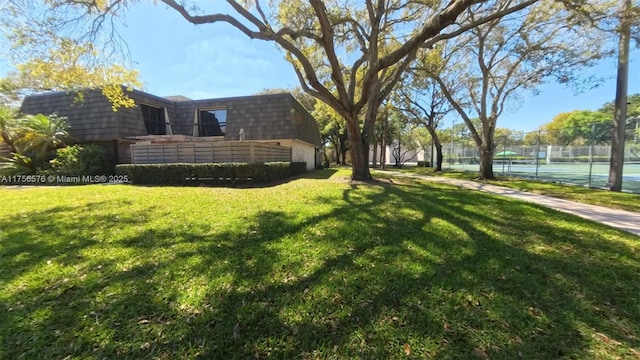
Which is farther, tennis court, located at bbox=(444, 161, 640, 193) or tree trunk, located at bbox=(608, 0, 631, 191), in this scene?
tennis court, located at bbox=(444, 161, 640, 193)

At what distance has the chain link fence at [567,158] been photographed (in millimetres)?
10750

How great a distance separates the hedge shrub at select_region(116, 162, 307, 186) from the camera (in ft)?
33.4

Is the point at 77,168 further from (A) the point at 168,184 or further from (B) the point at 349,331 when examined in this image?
(B) the point at 349,331

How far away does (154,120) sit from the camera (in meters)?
16.2

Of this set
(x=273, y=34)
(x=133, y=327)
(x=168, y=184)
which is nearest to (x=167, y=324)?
(x=133, y=327)

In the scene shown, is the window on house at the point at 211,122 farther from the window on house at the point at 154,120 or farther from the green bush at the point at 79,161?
the green bush at the point at 79,161

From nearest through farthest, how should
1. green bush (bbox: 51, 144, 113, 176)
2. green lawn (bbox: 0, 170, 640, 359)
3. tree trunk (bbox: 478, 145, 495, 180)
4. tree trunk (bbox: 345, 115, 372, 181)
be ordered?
1. green lawn (bbox: 0, 170, 640, 359)
2. tree trunk (bbox: 345, 115, 372, 181)
3. green bush (bbox: 51, 144, 113, 176)
4. tree trunk (bbox: 478, 145, 495, 180)

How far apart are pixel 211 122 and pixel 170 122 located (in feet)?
8.44

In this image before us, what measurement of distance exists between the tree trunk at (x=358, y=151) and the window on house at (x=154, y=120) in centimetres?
1271

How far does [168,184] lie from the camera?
34.8 feet

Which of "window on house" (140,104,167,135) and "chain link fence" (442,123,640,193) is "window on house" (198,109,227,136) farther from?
"chain link fence" (442,123,640,193)

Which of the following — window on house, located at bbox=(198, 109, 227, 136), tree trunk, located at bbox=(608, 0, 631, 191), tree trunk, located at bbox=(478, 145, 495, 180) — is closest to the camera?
tree trunk, located at bbox=(608, 0, 631, 191)

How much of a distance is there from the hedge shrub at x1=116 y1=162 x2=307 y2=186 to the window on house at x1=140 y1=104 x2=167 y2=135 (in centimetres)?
564

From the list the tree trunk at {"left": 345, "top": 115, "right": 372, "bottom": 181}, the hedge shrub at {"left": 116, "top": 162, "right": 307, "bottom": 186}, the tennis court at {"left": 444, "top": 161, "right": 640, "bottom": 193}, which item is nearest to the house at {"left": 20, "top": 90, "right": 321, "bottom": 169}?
the hedge shrub at {"left": 116, "top": 162, "right": 307, "bottom": 186}
